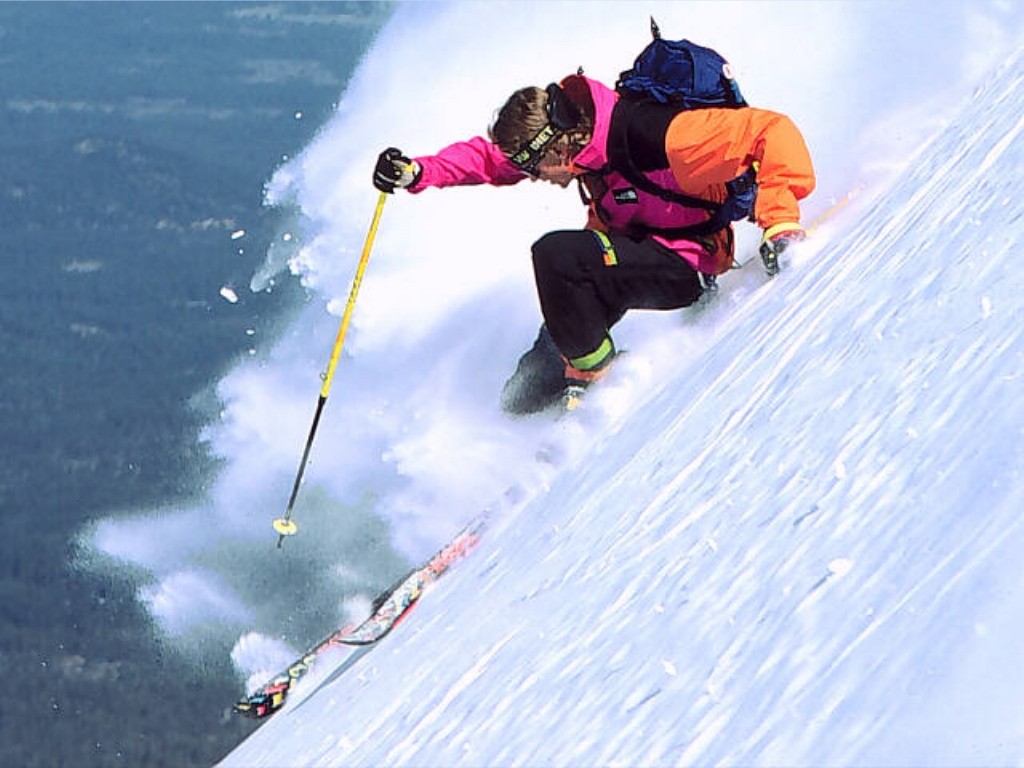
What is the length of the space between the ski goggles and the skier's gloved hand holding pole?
0.74 meters

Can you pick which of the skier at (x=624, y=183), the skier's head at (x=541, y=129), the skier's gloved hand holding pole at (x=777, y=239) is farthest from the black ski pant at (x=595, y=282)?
the skier's gloved hand holding pole at (x=777, y=239)

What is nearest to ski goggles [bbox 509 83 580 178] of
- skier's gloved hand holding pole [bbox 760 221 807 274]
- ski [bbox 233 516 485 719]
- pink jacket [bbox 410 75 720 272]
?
pink jacket [bbox 410 75 720 272]

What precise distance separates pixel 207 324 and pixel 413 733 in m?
112

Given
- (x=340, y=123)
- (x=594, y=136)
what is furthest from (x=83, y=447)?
(x=594, y=136)

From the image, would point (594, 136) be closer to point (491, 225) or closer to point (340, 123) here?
point (491, 225)

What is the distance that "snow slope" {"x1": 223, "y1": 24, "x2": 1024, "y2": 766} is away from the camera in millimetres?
1869

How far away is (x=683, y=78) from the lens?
16.7 feet

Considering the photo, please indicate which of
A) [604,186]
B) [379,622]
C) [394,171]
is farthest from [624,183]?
[379,622]

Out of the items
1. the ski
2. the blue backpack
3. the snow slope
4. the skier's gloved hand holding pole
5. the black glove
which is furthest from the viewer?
the ski

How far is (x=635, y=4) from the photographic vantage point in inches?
610

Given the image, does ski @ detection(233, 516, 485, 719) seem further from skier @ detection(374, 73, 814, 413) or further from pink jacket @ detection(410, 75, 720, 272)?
pink jacket @ detection(410, 75, 720, 272)

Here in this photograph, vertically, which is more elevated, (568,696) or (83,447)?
(568,696)

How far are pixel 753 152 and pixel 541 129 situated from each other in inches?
28.3

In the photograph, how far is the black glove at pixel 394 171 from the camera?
5539 mm
